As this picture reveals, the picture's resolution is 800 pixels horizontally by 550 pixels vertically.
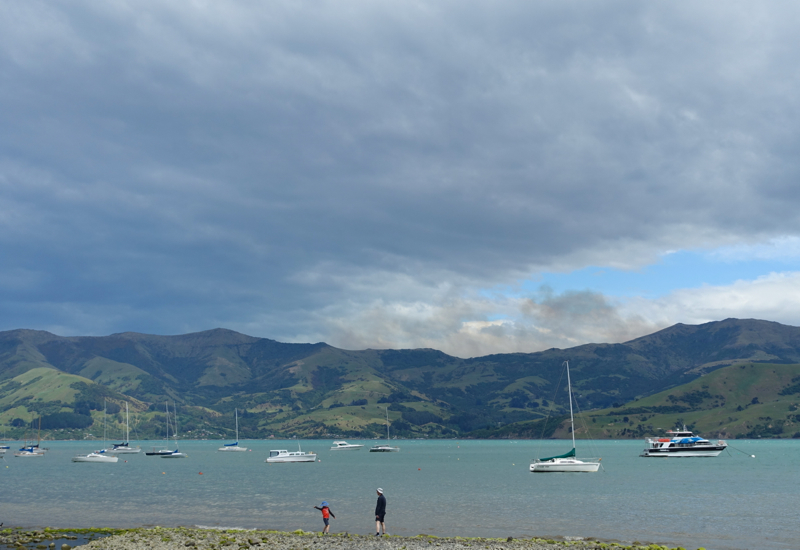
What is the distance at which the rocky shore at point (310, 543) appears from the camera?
1831 inches

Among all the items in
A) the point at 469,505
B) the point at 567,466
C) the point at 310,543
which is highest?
the point at 310,543

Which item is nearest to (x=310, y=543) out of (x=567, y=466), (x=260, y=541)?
(x=260, y=541)

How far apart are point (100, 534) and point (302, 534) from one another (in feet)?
61.4

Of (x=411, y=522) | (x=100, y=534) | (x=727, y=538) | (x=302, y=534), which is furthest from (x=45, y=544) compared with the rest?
(x=727, y=538)

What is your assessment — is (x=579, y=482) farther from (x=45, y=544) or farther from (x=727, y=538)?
(x=45, y=544)

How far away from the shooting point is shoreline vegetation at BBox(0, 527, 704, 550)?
46.8 metres

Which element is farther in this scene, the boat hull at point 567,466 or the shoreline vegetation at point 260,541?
the boat hull at point 567,466

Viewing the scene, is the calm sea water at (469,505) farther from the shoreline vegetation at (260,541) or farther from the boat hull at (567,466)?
the shoreline vegetation at (260,541)

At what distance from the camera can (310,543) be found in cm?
4847

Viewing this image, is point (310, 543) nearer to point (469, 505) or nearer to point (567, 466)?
point (469, 505)

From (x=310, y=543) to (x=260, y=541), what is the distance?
415cm

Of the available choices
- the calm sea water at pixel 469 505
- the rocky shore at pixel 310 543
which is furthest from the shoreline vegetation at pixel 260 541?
the calm sea water at pixel 469 505

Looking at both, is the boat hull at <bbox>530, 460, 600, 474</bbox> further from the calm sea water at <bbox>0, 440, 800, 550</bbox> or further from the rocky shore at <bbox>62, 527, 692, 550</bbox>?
the rocky shore at <bbox>62, 527, 692, 550</bbox>

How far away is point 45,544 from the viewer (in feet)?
168
